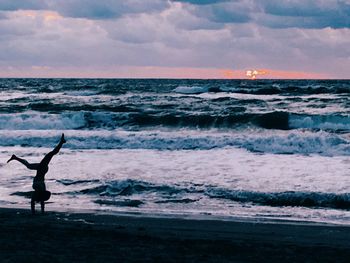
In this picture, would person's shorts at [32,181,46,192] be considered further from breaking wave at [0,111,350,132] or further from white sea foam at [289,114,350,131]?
white sea foam at [289,114,350,131]

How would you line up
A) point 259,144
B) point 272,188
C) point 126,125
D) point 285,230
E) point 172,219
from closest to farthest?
point 285,230 → point 172,219 → point 272,188 → point 259,144 → point 126,125

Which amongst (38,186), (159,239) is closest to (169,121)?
(38,186)

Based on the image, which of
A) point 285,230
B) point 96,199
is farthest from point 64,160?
point 285,230

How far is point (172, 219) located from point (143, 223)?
23.7 inches

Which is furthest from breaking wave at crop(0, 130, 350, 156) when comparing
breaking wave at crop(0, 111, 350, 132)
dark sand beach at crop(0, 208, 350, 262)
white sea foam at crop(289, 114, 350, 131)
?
dark sand beach at crop(0, 208, 350, 262)

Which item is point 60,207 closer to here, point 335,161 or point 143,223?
point 143,223

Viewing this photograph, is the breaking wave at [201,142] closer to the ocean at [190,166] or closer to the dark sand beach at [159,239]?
the ocean at [190,166]

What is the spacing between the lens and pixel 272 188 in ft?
42.7

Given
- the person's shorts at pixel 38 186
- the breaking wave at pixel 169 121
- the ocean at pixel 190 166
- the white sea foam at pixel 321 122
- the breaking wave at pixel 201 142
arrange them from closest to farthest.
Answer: the person's shorts at pixel 38 186, the ocean at pixel 190 166, the breaking wave at pixel 201 142, the white sea foam at pixel 321 122, the breaking wave at pixel 169 121

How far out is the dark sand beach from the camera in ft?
22.6

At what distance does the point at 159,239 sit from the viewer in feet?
26.1

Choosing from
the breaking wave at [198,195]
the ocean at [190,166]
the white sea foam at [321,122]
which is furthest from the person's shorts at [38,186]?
the white sea foam at [321,122]

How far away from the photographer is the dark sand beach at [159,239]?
689 cm

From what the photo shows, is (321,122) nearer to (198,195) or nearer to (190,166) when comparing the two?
(190,166)
